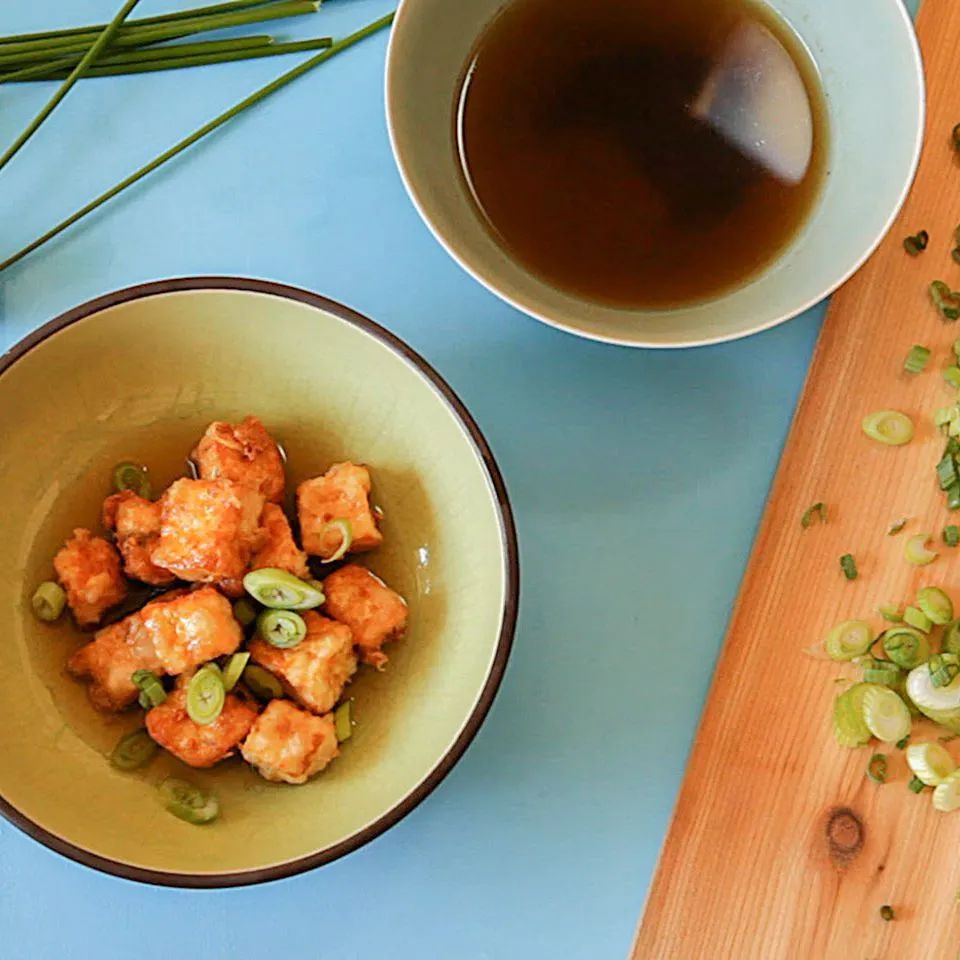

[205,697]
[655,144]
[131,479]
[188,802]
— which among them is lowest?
[188,802]

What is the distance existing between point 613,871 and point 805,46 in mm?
1051

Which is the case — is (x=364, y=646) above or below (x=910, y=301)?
below

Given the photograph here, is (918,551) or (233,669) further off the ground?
(918,551)

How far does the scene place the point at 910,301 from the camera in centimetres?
165

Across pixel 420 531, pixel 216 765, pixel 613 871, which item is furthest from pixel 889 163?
pixel 216 765

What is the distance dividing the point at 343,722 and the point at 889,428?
77 cm

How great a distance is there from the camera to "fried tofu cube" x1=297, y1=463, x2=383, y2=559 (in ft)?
4.80

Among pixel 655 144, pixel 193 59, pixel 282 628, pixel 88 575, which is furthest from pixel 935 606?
pixel 193 59

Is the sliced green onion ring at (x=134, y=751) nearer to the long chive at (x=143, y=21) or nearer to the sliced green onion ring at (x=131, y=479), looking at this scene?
the sliced green onion ring at (x=131, y=479)

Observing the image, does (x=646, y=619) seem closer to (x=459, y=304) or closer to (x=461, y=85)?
(x=459, y=304)

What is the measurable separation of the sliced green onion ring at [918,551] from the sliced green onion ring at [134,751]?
935 millimetres

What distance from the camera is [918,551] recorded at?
62.7 inches

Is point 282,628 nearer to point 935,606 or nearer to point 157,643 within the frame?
point 157,643

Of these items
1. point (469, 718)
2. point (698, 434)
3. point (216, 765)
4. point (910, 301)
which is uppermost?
point (910, 301)
